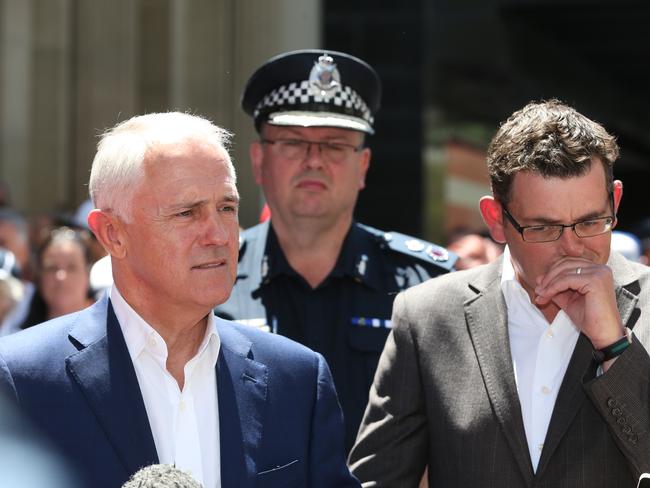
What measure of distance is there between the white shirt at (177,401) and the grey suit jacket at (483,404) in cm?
57

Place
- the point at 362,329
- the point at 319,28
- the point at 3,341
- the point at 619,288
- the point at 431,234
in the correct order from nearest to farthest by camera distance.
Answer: the point at 3,341
the point at 619,288
the point at 362,329
the point at 319,28
the point at 431,234

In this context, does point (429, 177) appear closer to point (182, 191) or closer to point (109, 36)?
point (109, 36)

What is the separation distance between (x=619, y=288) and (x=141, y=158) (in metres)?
1.27

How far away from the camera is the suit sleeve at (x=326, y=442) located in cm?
294

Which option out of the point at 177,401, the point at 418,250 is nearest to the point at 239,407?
the point at 177,401

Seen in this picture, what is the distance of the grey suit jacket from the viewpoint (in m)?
3.10

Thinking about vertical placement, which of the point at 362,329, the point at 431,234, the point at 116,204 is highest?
the point at 116,204

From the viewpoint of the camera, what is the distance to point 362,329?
14.0 ft

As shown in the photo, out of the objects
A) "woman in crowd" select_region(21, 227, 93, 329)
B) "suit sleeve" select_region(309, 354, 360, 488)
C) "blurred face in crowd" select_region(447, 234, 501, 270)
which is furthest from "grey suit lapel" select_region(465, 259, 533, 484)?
"blurred face in crowd" select_region(447, 234, 501, 270)

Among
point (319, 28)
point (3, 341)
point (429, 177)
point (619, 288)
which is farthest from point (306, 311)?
point (429, 177)

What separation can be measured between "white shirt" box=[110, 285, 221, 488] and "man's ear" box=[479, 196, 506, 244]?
862 millimetres

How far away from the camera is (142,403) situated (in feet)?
9.27

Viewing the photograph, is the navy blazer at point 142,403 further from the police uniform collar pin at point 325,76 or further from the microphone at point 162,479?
the police uniform collar pin at point 325,76

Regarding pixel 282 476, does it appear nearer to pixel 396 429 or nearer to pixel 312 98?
pixel 396 429
